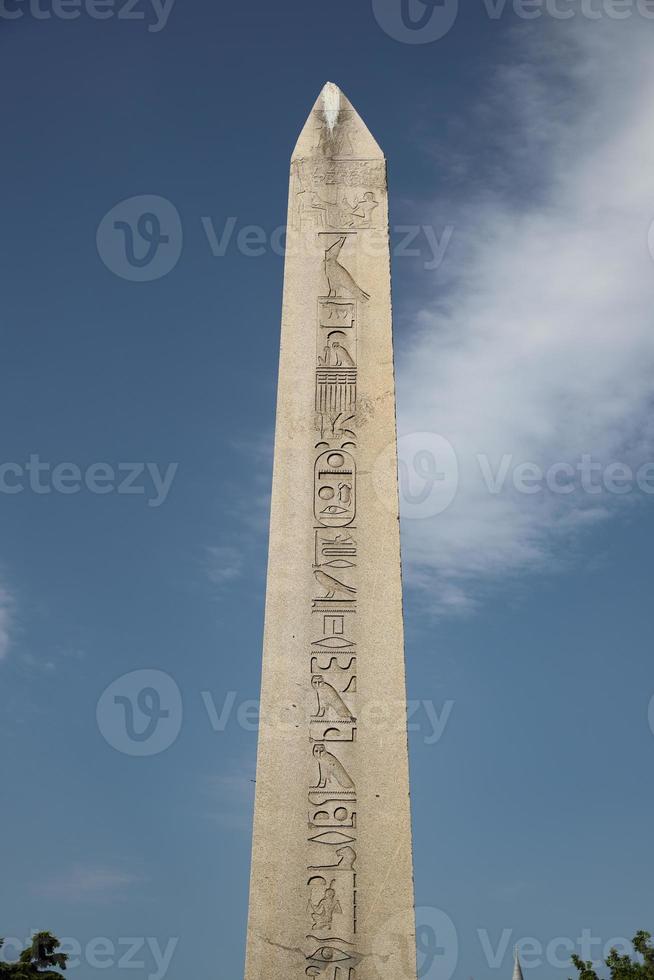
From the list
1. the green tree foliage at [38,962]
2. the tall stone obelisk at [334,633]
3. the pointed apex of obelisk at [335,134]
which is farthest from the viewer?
the green tree foliage at [38,962]

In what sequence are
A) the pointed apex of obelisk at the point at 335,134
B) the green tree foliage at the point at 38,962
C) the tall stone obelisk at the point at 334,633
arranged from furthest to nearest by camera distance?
1. the green tree foliage at the point at 38,962
2. the pointed apex of obelisk at the point at 335,134
3. the tall stone obelisk at the point at 334,633

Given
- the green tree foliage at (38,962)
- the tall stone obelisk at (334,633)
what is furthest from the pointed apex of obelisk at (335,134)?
the green tree foliage at (38,962)

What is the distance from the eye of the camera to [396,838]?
252 inches

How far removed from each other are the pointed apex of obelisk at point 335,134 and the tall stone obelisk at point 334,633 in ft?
0.94

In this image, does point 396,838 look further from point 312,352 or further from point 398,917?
point 312,352

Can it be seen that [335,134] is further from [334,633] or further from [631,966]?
[631,966]

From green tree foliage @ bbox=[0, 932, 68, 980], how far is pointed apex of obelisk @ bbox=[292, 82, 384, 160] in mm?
17566

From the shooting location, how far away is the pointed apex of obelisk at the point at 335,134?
8.34m

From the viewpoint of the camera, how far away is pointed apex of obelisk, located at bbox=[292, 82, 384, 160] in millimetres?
8344

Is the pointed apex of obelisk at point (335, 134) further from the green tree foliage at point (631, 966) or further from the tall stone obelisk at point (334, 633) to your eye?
the green tree foliage at point (631, 966)

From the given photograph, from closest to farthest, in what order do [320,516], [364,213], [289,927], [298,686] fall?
[289,927], [298,686], [320,516], [364,213]

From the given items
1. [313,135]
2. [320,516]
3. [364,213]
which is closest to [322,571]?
[320,516]

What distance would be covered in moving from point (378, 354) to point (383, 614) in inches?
72.6

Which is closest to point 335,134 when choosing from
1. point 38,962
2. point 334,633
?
point 334,633
